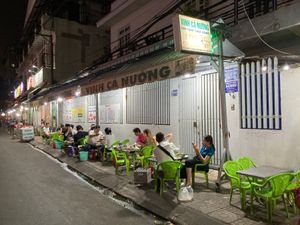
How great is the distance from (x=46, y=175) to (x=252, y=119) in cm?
716

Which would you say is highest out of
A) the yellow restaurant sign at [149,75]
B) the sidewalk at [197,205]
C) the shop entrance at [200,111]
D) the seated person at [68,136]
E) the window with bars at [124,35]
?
the window with bars at [124,35]

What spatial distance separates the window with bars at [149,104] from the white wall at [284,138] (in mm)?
4491

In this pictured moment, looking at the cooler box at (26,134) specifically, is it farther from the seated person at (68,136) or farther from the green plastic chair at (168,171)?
the green plastic chair at (168,171)

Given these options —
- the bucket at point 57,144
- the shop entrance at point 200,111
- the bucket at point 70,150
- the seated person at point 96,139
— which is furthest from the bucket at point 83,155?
the bucket at point 57,144

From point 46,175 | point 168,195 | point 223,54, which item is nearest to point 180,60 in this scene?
point 223,54

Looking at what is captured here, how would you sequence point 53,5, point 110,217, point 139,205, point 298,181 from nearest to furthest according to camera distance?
1. point 298,181
2. point 110,217
3. point 139,205
4. point 53,5

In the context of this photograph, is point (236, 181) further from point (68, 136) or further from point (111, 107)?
point (111, 107)

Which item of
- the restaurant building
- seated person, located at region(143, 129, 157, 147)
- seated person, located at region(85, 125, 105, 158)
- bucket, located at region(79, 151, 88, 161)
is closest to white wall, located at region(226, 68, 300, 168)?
the restaurant building

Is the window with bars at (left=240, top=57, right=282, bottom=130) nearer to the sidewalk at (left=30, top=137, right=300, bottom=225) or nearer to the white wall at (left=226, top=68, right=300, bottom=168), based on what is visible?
the white wall at (left=226, top=68, right=300, bottom=168)

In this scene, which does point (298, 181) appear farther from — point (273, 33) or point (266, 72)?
point (273, 33)

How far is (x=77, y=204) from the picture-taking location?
6957mm

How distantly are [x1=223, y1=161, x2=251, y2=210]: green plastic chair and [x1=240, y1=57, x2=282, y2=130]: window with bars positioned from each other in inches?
81.9

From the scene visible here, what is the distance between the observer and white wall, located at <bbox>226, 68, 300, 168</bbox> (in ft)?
23.9

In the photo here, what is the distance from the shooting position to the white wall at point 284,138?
23.9ft
